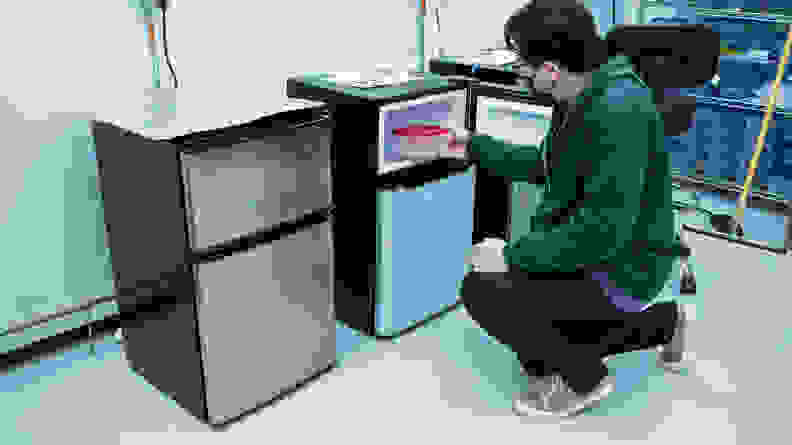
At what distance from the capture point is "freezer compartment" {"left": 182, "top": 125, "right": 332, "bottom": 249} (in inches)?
61.4

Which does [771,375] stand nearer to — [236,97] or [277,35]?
[236,97]

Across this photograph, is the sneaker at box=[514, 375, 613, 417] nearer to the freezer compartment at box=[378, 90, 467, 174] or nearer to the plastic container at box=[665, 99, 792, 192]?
the freezer compartment at box=[378, 90, 467, 174]

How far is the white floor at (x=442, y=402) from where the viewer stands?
1.75m

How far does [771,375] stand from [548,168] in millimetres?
930

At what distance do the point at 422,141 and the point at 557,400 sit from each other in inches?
32.9

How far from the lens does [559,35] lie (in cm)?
158

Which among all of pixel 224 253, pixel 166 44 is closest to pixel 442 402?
pixel 224 253

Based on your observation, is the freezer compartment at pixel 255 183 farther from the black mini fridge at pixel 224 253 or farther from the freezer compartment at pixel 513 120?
the freezer compartment at pixel 513 120

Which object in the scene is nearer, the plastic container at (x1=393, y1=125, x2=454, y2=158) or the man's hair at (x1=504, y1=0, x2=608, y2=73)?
the man's hair at (x1=504, y1=0, x2=608, y2=73)

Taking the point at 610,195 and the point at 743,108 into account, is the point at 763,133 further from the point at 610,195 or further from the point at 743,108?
the point at 610,195

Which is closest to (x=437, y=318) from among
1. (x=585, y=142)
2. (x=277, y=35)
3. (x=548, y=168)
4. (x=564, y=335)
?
(x=564, y=335)

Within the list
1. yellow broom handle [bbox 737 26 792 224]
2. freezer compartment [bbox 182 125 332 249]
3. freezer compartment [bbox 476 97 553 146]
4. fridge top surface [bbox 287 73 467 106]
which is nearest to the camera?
freezer compartment [bbox 182 125 332 249]

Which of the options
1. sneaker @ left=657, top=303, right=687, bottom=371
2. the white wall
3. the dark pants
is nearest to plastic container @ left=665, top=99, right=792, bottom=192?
sneaker @ left=657, top=303, right=687, bottom=371

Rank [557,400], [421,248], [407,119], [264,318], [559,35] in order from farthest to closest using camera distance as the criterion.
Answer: [407,119] → [421,248] → [557,400] → [264,318] → [559,35]
